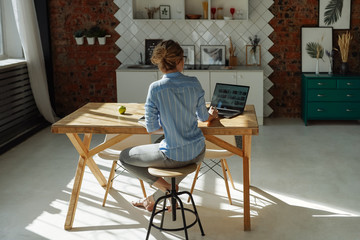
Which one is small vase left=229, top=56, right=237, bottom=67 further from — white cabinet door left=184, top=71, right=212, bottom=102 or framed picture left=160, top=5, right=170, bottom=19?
framed picture left=160, top=5, right=170, bottom=19

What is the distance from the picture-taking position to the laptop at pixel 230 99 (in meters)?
3.81

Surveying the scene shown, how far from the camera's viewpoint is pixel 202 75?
6961 mm

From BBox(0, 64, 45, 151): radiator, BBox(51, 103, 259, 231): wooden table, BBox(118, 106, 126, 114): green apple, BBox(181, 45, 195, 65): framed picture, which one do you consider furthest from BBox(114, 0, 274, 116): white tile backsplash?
BBox(118, 106, 126, 114): green apple

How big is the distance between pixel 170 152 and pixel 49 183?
6.10 feet

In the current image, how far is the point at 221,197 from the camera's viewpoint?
4254mm

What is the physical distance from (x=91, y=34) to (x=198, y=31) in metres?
1.57

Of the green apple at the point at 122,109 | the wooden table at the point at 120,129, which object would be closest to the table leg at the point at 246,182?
the wooden table at the point at 120,129

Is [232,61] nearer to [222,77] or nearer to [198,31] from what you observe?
[222,77]

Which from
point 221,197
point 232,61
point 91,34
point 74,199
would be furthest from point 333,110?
point 74,199

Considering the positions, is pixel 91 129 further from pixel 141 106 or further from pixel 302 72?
pixel 302 72

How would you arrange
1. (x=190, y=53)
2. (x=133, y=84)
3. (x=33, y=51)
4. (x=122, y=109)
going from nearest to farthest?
(x=122, y=109) → (x=33, y=51) → (x=133, y=84) → (x=190, y=53)

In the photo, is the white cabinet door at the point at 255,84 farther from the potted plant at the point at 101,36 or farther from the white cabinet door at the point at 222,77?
the potted plant at the point at 101,36

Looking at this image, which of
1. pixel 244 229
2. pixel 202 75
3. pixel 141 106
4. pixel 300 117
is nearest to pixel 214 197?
pixel 244 229

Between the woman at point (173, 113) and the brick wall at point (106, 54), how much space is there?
4.31 meters
